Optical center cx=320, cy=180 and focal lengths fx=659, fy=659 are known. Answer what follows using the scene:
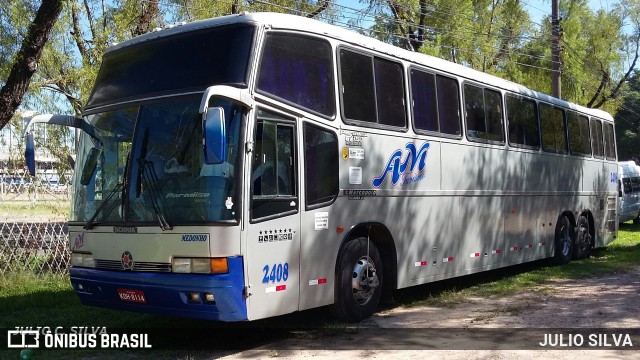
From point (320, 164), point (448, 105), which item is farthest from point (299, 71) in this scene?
point (448, 105)

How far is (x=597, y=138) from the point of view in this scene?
16.8 metres

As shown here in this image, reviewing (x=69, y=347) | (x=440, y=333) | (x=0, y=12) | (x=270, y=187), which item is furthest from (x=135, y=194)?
(x=0, y=12)

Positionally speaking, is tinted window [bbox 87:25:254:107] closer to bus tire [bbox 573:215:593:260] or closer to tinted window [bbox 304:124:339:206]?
tinted window [bbox 304:124:339:206]

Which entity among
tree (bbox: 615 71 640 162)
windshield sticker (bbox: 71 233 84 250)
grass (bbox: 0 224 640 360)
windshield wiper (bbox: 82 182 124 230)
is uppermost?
tree (bbox: 615 71 640 162)

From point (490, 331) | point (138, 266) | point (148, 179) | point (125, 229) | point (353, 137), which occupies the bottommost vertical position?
point (490, 331)

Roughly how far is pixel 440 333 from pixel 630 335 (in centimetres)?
218

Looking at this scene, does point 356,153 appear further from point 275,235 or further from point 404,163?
point 275,235

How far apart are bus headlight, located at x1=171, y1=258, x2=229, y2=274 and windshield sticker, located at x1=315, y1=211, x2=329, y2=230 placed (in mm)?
1480

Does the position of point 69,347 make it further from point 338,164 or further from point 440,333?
point 440,333

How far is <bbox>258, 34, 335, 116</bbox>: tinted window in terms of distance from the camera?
719 cm

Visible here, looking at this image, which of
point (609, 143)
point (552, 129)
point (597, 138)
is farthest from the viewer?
point (609, 143)

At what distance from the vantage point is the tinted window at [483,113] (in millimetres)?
10977

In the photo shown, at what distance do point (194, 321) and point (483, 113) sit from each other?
19.7ft

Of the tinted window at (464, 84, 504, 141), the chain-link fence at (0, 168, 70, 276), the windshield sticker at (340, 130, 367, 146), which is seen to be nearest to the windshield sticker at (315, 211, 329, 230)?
the windshield sticker at (340, 130, 367, 146)
